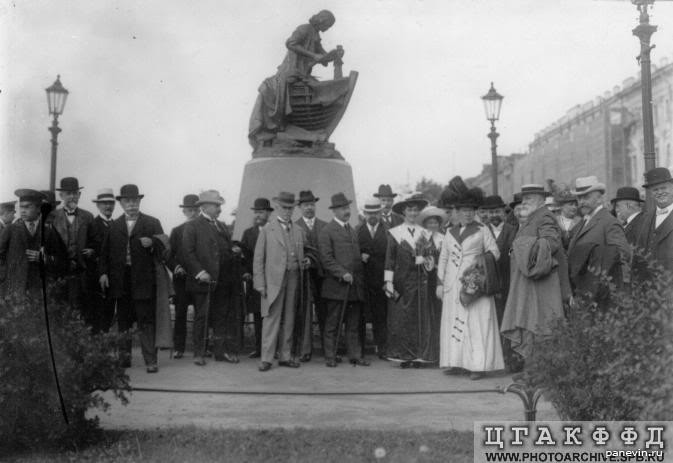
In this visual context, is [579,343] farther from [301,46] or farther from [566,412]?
[301,46]

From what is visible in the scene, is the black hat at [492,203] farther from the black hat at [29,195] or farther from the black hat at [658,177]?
the black hat at [29,195]

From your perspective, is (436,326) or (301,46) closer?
(436,326)

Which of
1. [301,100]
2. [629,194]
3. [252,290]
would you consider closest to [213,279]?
[252,290]

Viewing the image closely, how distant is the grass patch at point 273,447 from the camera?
488 cm

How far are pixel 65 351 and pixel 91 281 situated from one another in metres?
3.91

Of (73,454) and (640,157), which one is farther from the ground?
(640,157)

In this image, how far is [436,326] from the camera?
9.24 meters

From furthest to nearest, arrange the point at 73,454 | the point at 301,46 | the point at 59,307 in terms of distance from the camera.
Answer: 1. the point at 301,46
2. the point at 59,307
3. the point at 73,454

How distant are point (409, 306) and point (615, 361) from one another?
4.63 meters

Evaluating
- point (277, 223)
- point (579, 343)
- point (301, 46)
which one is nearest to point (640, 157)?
point (301, 46)

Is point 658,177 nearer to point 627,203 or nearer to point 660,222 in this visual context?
point 660,222

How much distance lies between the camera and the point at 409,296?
9164mm

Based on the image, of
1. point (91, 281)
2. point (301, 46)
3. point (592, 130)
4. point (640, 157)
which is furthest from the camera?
point (592, 130)

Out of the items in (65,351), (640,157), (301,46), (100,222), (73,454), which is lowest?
(73,454)
